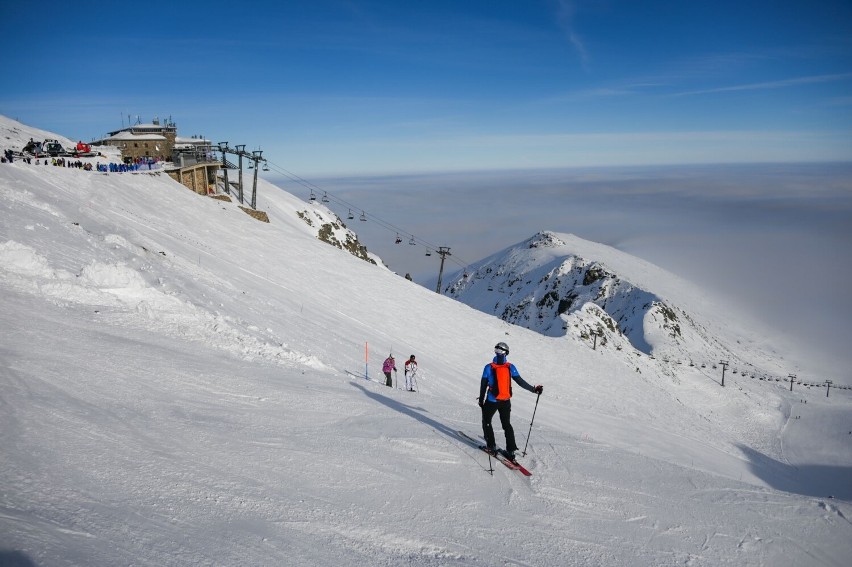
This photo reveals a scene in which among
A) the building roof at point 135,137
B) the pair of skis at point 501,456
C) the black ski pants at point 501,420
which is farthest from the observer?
the building roof at point 135,137

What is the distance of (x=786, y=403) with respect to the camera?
50.5 m

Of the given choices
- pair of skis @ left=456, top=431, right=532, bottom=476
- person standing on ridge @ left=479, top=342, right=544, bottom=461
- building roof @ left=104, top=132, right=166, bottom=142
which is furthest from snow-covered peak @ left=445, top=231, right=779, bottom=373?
building roof @ left=104, top=132, right=166, bottom=142

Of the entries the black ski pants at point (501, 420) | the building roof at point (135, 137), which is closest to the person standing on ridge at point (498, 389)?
the black ski pants at point (501, 420)

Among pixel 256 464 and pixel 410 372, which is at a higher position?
pixel 256 464

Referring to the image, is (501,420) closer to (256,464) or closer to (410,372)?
(256,464)

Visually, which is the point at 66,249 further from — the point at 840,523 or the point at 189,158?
the point at 189,158

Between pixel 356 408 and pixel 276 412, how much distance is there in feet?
5.98

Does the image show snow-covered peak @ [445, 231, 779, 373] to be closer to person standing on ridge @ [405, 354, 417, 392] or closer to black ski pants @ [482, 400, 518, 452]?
person standing on ridge @ [405, 354, 417, 392]

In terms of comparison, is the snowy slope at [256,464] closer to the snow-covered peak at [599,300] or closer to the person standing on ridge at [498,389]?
the person standing on ridge at [498,389]

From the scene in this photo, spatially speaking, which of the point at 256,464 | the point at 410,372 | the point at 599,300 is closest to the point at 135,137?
the point at 410,372

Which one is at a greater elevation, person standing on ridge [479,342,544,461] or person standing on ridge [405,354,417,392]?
person standing on ridge [479,342,544,461]

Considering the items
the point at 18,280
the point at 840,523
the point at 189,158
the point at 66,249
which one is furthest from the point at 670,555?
the point at 189,158

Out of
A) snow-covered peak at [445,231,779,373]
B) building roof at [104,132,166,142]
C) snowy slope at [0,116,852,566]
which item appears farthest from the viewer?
building roof at [104,132,166,142]

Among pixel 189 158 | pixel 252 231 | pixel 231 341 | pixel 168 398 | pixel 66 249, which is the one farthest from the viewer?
pixel 189 158
